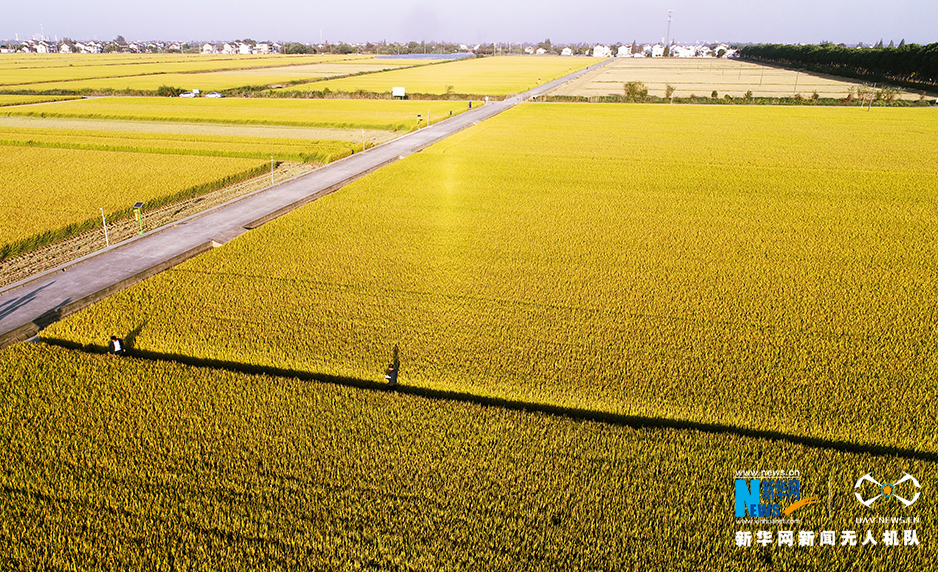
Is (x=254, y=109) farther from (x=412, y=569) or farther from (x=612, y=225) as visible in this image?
(x=412, y=569)

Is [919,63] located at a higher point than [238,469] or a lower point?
higher

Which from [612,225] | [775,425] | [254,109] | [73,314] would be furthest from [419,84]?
[775,425]

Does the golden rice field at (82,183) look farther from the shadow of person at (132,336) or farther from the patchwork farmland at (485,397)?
the shadow of person at (132,336)

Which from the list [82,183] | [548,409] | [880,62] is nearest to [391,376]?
[548,409]

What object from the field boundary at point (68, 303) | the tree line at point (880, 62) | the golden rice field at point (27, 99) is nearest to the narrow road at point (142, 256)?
the field boundary at point (68, 303)

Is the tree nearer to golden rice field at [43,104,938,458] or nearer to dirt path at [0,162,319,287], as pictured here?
golden rice field at [43,104,938,458]

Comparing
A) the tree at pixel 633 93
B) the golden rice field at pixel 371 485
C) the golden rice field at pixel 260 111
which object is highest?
the tree at pixel 633 93
